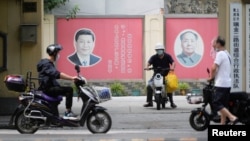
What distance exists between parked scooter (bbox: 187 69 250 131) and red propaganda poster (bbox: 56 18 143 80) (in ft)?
33.8

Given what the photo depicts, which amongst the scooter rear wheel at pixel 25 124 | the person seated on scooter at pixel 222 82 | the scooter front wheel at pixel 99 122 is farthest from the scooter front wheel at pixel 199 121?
the scooter rear wheel at pixel 25 124

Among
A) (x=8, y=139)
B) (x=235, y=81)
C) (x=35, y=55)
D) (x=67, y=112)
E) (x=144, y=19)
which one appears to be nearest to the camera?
(x=8, y=139)

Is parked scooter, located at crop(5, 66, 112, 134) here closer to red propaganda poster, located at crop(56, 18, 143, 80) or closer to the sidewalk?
the sidewalk

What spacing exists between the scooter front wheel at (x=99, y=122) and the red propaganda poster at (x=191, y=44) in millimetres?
11362

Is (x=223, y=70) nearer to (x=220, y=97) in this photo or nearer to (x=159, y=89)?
(x=220, y=97)

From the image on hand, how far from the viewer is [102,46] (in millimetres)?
24031

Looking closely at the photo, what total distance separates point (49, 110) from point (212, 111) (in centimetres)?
333

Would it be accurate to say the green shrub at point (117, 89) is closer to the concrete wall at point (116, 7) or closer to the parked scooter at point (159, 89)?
the concrete wall at point (116, 7)

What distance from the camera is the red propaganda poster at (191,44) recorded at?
2405cm

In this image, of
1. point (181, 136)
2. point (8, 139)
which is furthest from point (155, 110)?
point (8, 139)

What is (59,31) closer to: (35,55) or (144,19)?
(144,19)

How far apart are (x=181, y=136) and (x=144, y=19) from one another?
1161 centimetres

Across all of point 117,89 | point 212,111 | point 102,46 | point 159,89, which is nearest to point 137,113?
point 159,89

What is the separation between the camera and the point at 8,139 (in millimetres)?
12234
